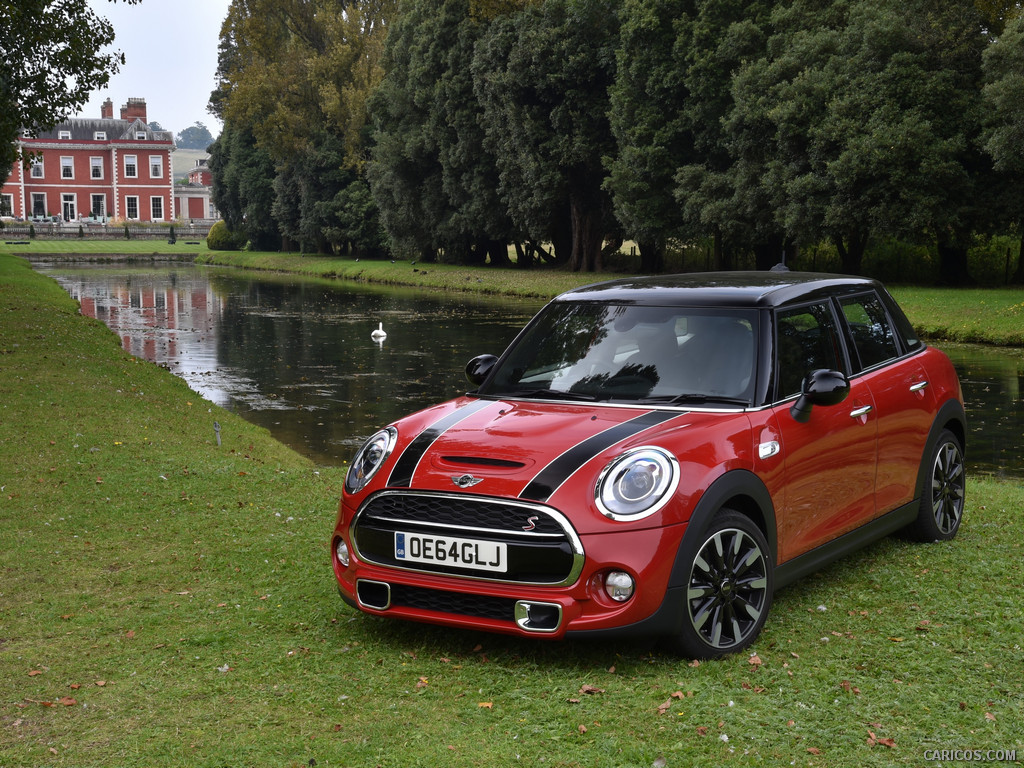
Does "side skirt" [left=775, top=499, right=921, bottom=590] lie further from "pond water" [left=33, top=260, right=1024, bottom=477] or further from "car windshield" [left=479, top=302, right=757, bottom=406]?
"pond water" [left=33, top=260, right=1024, bottom=477]

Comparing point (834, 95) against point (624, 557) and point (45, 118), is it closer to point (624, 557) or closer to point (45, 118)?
point (45, 118)

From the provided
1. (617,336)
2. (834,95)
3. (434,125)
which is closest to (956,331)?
(834,95)

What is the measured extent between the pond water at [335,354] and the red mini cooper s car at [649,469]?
255 inches

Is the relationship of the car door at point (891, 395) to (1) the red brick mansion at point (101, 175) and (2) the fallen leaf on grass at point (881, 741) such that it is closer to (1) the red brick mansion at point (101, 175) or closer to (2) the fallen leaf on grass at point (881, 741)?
(2) the fallen leaf on grass at point (881, 741)

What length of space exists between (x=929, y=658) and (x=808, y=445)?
50.5 inches

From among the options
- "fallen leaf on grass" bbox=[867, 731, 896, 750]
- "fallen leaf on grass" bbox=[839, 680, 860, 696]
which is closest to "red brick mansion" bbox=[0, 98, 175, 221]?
"fallen leaf on grass" bbox=[839, 680, 860, 696]

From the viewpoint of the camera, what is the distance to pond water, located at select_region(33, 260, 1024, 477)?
15.5 metres

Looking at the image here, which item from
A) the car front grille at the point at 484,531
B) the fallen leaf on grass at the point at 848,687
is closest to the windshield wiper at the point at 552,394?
the car front grille at the point at 484,531

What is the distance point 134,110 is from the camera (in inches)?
4867

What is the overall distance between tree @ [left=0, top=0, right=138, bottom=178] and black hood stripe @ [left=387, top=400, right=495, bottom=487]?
17.5 m

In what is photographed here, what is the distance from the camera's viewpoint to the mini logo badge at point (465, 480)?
5.21 metres

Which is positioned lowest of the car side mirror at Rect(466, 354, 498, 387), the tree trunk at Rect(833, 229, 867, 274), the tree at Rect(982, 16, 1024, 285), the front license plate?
the front license plate

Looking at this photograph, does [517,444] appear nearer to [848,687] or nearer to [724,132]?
[848,687]

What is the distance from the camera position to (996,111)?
30.5m
